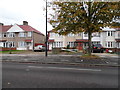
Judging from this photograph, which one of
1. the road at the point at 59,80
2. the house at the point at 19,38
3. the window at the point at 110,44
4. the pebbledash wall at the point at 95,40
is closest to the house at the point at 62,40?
the pebbledash wall at the point at 95,40

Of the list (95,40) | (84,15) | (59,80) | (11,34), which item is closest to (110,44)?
(95,40)

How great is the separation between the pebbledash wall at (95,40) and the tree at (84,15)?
16904 millimetres

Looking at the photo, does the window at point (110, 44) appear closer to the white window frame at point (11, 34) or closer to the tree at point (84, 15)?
the tree at point (84, 15)

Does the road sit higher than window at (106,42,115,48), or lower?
lower

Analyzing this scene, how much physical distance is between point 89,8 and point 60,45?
67.0 feet

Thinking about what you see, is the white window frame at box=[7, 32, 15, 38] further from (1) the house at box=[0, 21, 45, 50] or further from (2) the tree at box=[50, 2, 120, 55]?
(2) the tree at box=[50, 2, 120, 55]

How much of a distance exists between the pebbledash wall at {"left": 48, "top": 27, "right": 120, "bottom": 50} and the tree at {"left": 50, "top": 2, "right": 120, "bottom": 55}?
1690 centimetres

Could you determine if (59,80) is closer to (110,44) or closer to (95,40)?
(95,40)

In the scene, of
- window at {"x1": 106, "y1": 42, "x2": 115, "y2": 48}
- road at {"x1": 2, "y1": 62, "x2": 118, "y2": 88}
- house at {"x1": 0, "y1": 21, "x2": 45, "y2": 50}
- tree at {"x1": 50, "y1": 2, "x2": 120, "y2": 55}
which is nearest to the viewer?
road at {"x1": 2, "y1": 62, "x2": 118, "y2": 88}

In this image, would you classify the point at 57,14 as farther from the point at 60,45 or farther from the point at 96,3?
the point at 60,45

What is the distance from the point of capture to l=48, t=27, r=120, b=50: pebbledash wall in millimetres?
28203

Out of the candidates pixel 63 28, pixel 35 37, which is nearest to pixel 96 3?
pixel 63 28

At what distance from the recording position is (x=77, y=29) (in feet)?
38.4

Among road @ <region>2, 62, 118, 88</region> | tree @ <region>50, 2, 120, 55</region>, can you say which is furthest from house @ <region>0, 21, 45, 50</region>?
road @ <region>2, 62, 118, 88</region>
